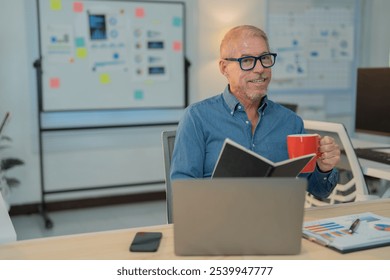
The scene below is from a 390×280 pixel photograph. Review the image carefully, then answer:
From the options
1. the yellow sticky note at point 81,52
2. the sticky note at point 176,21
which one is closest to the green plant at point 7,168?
the yellow sticky note at point 81,52

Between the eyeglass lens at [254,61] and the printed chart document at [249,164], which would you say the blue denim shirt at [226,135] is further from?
the printed chart document at [249,164]

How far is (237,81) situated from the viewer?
5.64 ft

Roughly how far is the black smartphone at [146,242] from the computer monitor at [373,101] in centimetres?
185

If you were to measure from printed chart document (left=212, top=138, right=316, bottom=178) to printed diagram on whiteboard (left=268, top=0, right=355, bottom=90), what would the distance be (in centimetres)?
388

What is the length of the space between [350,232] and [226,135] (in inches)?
24.2

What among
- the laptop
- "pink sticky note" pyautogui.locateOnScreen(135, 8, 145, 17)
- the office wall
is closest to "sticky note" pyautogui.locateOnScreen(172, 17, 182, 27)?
the office wall

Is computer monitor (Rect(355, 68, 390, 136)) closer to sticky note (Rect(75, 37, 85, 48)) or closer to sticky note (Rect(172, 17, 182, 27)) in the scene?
sticky note (Rect(172, 17, 182, 27))

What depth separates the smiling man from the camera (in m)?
1.66

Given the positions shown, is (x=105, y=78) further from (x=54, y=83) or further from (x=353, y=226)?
(x=353, y=226)

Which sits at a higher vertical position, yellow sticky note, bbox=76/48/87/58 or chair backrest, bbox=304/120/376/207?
yellow sticky note, bbox=76/48/87/58

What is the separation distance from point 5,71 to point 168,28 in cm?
148

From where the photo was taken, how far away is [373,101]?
271cm

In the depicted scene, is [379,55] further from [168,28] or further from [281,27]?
[168,28]

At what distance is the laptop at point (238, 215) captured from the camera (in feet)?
3.31
